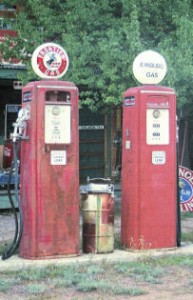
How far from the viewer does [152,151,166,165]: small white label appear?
795 cm

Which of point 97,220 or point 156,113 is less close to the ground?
point 156,113

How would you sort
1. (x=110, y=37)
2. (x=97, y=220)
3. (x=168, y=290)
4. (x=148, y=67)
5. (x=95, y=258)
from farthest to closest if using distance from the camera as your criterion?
(x=110, y=37), (x=148, y=67), (x=97, y=220), (x=95, y=258), (x=168, y=290)

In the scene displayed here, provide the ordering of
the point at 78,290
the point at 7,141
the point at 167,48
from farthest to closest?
the point at 7,141 → the point at 167,48 → the point at 78,290

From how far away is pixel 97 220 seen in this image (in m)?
7.75

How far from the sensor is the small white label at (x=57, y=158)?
7410 mm

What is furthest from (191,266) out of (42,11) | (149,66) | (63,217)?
(42,11)

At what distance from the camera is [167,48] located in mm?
10930

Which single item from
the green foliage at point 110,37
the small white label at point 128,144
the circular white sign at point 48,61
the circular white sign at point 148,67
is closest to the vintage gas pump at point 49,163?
the circular white sign at point 48,61

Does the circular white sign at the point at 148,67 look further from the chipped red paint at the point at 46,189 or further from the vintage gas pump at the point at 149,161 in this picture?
the chipped red paint at the point at 46,189

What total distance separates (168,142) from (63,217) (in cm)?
176

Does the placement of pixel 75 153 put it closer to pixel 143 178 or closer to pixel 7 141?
pixel 143 178

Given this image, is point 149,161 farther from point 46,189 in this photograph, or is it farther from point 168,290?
point 168,290

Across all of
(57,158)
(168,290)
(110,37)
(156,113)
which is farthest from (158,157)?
(110,37)

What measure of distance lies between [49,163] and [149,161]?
4.51ft
